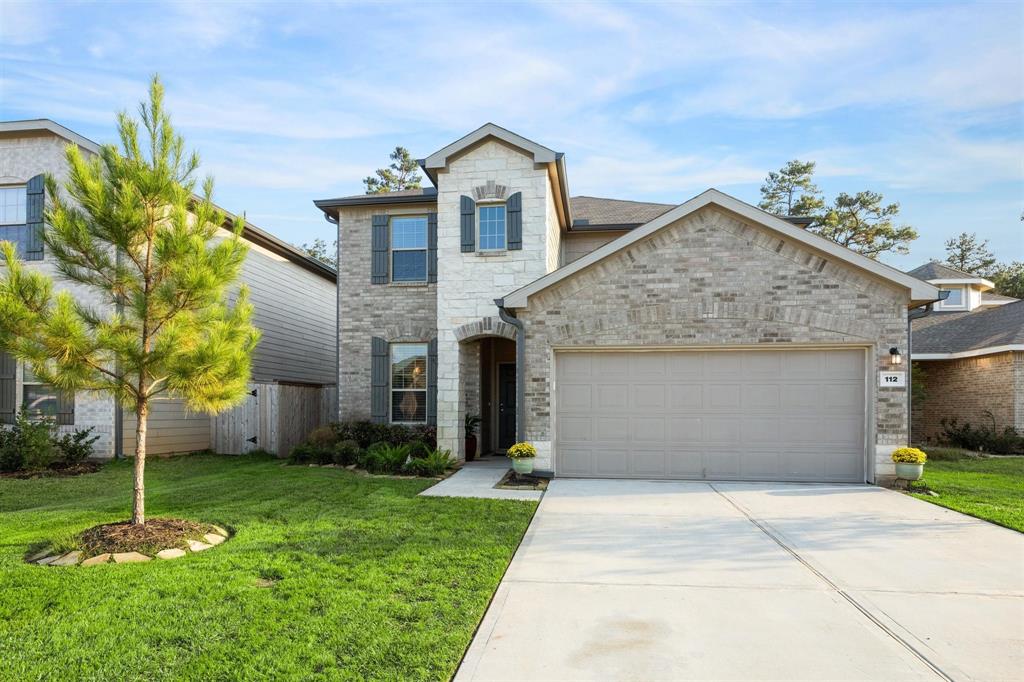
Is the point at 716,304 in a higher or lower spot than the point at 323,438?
higher

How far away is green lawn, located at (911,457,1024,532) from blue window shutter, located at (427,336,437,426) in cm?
895

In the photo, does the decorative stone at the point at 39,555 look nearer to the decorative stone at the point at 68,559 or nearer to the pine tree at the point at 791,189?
the decorative stone at the point at 68,559

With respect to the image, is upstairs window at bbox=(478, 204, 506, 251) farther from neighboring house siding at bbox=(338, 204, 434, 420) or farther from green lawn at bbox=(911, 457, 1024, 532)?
green lawn at bbox=(911, 457, 1024, 532)

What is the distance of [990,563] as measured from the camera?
5.70 metres

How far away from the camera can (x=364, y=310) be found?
13.8m

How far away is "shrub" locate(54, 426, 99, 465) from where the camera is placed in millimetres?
11594

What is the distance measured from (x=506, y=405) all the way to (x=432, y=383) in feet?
8.12

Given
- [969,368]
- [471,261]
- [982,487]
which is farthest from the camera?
[969,368]

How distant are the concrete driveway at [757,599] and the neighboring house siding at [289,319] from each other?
10997 millimetres

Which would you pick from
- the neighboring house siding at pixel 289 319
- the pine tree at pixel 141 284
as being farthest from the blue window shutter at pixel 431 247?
the pine tree at pixel 141 284

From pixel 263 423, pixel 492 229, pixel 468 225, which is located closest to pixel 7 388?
pixel 263 423

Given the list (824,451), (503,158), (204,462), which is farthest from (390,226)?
(824,451)

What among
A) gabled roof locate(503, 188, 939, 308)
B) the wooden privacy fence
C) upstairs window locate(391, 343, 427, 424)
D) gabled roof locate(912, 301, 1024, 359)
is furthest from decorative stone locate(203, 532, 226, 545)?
gabled roof locate(912, 301, 1024, 359)

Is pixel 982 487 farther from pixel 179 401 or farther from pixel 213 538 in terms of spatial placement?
pixel 179 401
